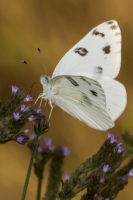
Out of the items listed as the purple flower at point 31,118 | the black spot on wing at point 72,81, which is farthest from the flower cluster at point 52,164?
the black spot on wing at point 72,81

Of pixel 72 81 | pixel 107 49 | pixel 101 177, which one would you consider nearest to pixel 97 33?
pixel 107 49

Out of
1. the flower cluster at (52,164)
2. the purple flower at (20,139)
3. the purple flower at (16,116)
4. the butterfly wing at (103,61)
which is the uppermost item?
the purple flower at (16,116)

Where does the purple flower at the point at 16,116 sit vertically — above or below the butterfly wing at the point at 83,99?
above

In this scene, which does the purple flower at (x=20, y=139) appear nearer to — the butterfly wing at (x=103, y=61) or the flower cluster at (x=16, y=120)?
the flower cluster at (x=16, y=120)

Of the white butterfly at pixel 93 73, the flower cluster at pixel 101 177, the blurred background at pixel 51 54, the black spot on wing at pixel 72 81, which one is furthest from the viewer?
the blurred background at pixel 51 54

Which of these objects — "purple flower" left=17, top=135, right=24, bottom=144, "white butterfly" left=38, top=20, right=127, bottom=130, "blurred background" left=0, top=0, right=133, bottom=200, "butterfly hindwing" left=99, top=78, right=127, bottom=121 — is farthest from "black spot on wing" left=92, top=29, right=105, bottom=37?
"blurred background" left=0, top=0, right=133, bottom=200

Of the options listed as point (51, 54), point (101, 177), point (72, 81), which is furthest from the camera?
point (51, 54)

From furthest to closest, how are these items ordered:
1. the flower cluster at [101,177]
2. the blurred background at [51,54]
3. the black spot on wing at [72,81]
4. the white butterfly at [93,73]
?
1. the blurred background at [51,54]
2. the white butterfly at [93,73]
3. the black spot on wing at [72,81]
4. the flower cluster at [101,177]

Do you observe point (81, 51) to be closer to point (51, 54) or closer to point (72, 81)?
point (72, 81)
